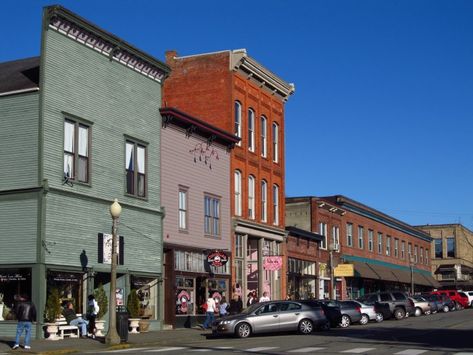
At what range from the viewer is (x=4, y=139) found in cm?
2841

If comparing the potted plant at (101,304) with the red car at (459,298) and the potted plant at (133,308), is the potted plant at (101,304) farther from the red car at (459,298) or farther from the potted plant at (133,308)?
the red car at (459,298)

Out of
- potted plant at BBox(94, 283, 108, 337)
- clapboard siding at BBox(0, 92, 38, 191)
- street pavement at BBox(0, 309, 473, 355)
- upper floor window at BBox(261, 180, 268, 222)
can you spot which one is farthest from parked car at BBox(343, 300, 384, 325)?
clapboard siding at BBox(0, 92, 38, 191)

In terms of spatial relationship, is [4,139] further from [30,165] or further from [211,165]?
[211,165]

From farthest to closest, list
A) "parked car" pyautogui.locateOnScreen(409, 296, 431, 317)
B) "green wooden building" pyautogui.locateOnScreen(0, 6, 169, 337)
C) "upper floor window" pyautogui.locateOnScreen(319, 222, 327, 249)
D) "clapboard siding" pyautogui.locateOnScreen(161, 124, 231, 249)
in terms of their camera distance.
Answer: "upper floor window" pyautogui.locateOnScreen(319, 222, 327, 249) → "parked car" pyautogui.locateOnScreen(409, 296, 431, 317) → "clapboard siding" pyautogui.locateOnScreen(161, 124, 231, 249) → "green wooden building" pyautogui.locateOnScreen(0, 6, 169, 337)

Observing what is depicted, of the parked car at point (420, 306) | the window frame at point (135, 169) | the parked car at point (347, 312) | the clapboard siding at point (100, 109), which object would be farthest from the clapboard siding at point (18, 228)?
the parked car at point (420, 306)

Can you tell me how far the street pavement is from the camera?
73.3 ft

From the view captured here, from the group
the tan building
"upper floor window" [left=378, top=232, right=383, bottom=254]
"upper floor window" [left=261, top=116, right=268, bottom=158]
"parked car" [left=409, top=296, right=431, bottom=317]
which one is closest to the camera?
"upper floor window" [left=261, top=116, right=268, bottom=158]

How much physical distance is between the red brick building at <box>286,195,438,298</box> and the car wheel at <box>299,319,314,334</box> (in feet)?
82.6

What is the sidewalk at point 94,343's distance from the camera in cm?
2347

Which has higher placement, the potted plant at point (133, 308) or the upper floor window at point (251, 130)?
the upper floor window at point (251, 130)

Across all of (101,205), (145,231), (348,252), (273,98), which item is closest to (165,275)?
(145,231)

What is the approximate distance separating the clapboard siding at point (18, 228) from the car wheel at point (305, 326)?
10.6m

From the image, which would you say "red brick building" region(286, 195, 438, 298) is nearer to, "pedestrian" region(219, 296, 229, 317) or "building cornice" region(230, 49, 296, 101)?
"building cornice" region(230, 49, 296, 101)

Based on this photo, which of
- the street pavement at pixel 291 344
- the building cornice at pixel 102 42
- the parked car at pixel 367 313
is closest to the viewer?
the street pavement at pixel 291 344
